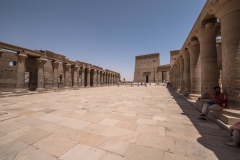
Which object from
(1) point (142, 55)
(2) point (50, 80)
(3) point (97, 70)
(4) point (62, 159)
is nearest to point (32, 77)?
(2) point (50, 80)

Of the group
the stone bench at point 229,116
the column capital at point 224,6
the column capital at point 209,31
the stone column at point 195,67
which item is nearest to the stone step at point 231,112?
the stone bench at point 229,116

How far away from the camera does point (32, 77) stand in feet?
54.0

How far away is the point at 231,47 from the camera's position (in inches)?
127

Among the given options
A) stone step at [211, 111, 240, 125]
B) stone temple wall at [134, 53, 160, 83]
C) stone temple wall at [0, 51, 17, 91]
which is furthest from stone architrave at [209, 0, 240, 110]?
stone temple wall at [134, 53, 160, 83]

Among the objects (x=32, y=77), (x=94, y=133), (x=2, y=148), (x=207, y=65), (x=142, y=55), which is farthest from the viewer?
(x=142, y=55)

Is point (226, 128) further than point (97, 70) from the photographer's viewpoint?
No

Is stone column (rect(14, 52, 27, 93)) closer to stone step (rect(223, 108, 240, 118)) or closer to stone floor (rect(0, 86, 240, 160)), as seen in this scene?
stone floor (rect(0, 86, 240, 160))

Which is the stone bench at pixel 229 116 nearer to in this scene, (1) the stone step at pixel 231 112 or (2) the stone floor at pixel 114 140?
(1) the stone step at pixel 231 112

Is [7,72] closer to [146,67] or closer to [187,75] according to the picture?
[187,75]

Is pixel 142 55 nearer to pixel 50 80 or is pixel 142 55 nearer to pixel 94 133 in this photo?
pixel 50 80

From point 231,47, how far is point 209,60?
7.49 ft

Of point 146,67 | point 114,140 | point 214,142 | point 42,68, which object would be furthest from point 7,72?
point 146,67

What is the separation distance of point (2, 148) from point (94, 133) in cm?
193

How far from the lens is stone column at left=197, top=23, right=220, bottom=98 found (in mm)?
5137
